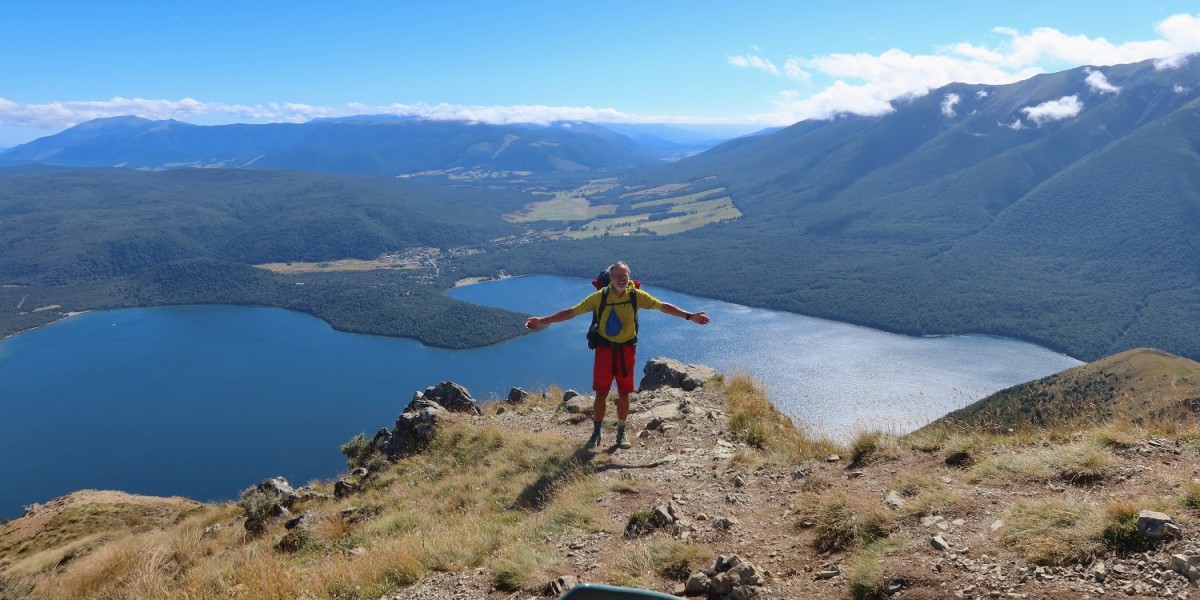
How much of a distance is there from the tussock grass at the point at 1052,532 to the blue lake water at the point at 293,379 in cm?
5521

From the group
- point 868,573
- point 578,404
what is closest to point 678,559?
point 868,573

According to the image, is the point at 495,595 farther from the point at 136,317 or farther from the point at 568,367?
the point at 136,317

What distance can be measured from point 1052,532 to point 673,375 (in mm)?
11195

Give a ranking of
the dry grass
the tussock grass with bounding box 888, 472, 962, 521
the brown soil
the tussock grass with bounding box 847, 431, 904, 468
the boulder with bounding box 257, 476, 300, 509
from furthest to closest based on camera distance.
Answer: the boulder with bounding box 257, 476, 300, 509, the tussock grass with bounding box 847, 431, 904, 468, the dry grass, the tussock grass with bounding box 888, 472, 962, 521, the brown soil

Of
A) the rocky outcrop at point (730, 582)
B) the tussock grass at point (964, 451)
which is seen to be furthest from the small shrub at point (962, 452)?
the rocky outcrop at point (730, 582)

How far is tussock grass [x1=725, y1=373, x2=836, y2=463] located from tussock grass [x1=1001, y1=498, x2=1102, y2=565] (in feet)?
9.90

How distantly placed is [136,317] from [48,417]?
241 feet

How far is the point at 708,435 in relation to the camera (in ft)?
31.7

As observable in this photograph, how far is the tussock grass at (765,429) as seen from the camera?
812cm

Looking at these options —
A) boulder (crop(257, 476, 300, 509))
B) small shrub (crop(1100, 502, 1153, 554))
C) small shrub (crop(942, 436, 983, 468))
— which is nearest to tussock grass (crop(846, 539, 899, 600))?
small shrub (crop(1100, 502, 1153, 554))

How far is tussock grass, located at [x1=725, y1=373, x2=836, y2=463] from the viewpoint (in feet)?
26.6

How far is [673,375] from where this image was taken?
15.6 metres

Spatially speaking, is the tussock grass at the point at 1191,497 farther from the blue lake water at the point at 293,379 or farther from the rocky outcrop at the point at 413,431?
the blue lake water at the point at 293,379

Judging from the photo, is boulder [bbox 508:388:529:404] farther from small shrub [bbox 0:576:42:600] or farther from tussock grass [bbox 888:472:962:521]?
tussock grass [bbox 888:472:962:521]
